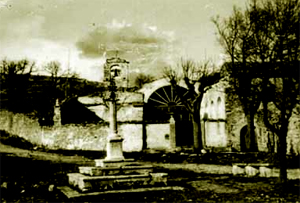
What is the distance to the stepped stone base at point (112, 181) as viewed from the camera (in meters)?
11.2

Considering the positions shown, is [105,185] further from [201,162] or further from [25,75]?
[25,75]

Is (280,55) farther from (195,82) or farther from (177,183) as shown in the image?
(195,82)

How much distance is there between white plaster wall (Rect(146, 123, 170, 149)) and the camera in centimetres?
2920

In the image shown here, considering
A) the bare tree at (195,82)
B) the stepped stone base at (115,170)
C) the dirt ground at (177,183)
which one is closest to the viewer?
the dirt ground at (177,183)

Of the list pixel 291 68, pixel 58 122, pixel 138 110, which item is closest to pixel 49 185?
pixel 291 68

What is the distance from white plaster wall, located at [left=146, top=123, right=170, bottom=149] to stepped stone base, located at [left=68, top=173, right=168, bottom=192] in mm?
16801

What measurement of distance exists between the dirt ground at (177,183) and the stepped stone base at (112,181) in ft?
2.23

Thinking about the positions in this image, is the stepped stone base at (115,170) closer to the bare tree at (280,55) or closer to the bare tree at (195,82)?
the bare tree at (280,55)

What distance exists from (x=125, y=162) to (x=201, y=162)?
28.6 feet

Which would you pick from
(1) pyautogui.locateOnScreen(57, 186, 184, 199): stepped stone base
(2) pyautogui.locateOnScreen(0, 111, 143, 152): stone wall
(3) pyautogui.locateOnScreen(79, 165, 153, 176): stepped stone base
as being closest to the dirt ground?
(1) pyautogui.locateOnScreen(57, 186, 184, 199): stepped stone base

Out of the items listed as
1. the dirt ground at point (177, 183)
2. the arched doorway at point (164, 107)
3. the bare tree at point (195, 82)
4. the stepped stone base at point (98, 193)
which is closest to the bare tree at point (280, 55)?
the dirt ground at point (177, 183)

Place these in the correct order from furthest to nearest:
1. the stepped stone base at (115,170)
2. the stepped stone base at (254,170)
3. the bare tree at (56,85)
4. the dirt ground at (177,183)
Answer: the bare tree at (56,85) → the stepped stone base at (254,170) → the stepped stone base at (115,170) → the dirt ground at (177,183)

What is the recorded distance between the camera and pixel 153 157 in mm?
22578

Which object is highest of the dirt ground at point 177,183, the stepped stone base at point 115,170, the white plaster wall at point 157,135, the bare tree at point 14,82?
the bare tree at point 14,82
